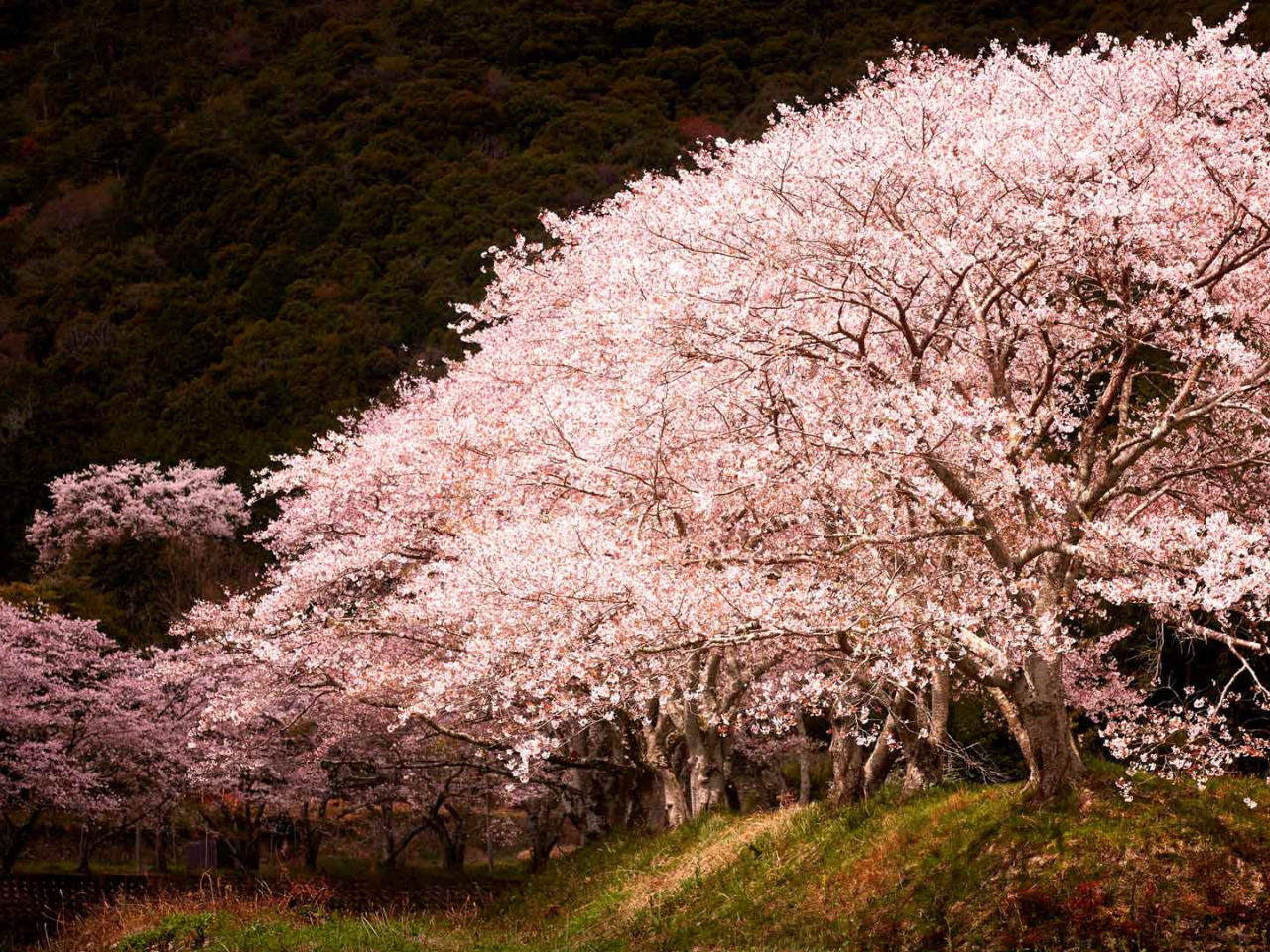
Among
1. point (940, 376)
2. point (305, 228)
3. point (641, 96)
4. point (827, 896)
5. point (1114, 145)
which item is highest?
point (641, 96)

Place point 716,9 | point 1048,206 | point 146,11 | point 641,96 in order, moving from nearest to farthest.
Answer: point 1048,206 < point 641,96 < point 716,9 < point 146,11

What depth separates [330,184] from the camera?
63.8m

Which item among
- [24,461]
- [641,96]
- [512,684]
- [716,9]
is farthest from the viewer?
[716,9]

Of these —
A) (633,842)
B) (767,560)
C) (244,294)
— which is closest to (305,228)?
(244,294)

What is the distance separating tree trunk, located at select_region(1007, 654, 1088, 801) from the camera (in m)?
8.95

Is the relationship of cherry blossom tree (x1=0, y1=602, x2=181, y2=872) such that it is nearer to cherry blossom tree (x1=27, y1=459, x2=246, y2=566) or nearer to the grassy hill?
the grassy hill

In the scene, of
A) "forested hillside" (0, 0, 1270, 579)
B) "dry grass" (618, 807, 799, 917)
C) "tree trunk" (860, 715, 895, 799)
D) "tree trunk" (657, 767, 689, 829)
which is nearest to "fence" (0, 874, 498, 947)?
"tree trunk" (657, 767, 689, 829)

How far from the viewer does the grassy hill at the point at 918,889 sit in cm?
789

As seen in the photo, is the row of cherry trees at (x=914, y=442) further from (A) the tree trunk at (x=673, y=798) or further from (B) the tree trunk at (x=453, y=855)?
(B) the tree trunk at (x=453, y=855)

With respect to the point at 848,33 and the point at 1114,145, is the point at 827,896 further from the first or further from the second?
the point at 848,33

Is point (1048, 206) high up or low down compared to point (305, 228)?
down

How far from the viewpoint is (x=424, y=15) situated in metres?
84.8

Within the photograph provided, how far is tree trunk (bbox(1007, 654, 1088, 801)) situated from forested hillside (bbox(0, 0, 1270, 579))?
3375cm

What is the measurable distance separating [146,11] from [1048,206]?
367 ft
